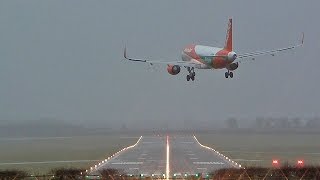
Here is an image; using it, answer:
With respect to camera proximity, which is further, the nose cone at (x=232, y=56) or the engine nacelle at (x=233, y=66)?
the nose cone at (x=232, y=56)

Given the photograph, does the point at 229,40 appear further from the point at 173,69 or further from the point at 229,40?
the point at 173,69

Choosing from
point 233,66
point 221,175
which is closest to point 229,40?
point 233,66

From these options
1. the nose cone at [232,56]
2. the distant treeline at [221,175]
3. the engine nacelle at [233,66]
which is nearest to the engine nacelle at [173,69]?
the engine nacelle at [233,66]

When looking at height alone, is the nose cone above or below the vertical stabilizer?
below

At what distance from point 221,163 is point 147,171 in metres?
30.1

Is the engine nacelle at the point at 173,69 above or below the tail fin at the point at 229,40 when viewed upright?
below

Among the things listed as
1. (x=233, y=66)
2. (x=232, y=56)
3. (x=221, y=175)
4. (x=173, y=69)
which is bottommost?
(x=221, y=175)

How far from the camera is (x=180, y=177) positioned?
140 m

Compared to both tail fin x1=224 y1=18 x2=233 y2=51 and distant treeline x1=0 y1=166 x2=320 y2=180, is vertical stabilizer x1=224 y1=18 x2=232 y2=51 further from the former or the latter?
distant treeline x1=0 y1=166 x2=320 y2=180

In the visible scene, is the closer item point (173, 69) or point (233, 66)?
point (233, 66)

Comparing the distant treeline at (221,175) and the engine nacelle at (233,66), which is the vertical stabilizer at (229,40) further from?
the distant treeline at (221,175)

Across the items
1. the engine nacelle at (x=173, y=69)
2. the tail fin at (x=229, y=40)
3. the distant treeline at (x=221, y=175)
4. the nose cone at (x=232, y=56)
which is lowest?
the distant treeline at (x=221, y=175)

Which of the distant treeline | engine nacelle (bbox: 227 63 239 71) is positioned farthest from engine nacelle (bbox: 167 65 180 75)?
the distant treeline

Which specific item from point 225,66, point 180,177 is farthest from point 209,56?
point 180,177
